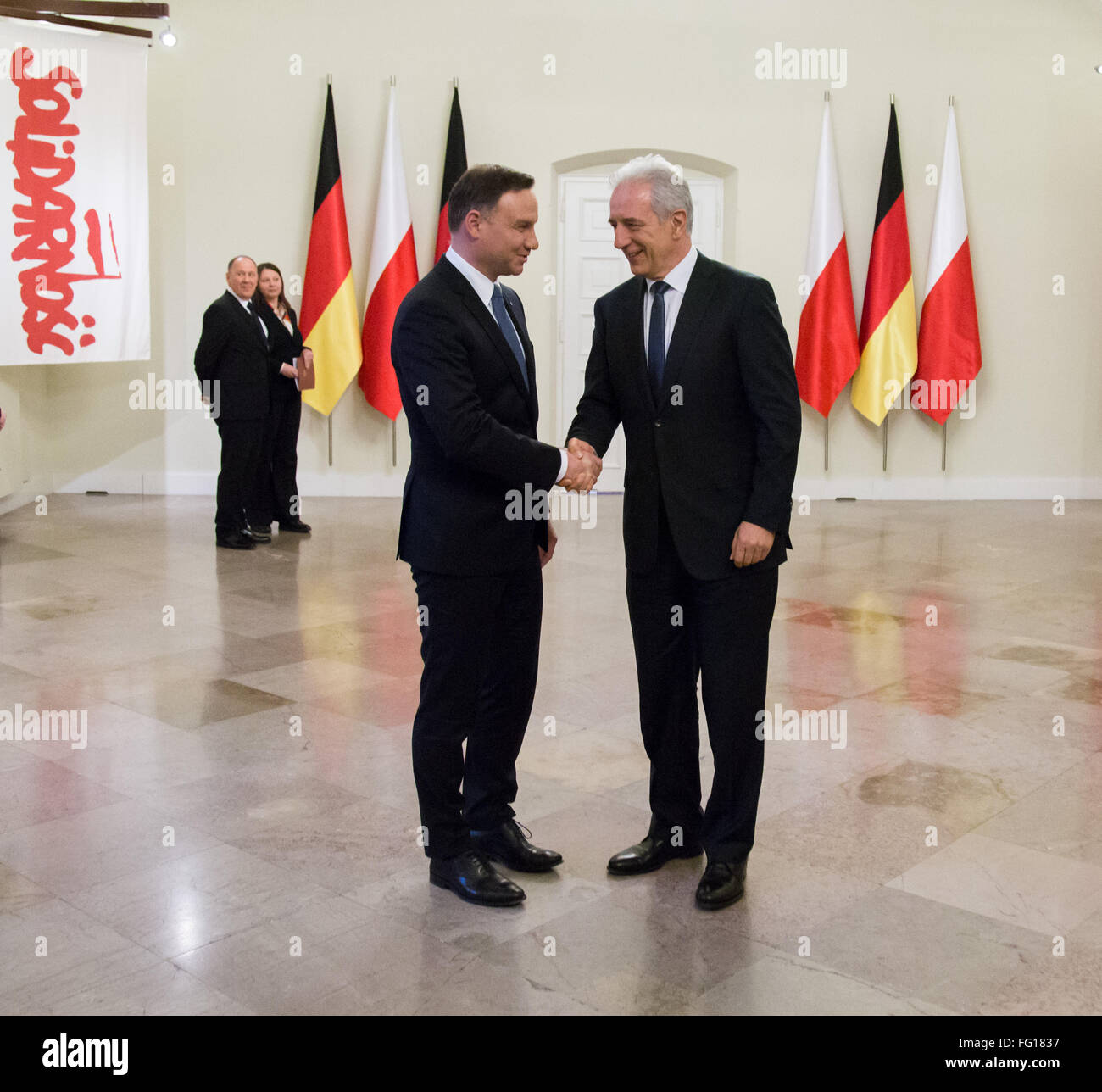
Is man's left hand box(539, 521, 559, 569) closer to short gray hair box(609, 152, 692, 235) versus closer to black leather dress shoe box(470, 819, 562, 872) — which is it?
black leather dress shoe box(470, 819, 562, 872)

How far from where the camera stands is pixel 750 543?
9.45 ft

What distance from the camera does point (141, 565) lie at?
23.4 ft

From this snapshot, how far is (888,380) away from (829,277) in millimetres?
907

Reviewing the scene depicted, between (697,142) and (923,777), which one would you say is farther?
(697,142)

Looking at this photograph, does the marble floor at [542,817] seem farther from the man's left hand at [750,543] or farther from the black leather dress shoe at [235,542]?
the black leather dress shoe at [235,542]

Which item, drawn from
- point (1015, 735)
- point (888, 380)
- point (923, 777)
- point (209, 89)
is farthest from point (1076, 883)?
point (209, 89)

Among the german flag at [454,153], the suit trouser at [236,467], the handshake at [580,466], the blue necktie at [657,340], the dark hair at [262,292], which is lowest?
the suit trouser at [236,467]

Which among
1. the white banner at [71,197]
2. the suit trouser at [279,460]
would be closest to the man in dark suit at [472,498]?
the suit trouser at [279,460]

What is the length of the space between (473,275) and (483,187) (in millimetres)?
193

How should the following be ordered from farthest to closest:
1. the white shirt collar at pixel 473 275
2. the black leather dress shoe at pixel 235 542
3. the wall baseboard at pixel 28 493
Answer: the wall baseboard at pixel 28 493, the black leather dress shoe at pixel 235 542, the white shirt collar at pixel 473 275

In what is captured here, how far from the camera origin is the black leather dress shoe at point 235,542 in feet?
25.3

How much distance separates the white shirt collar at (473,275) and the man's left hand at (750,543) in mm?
767
